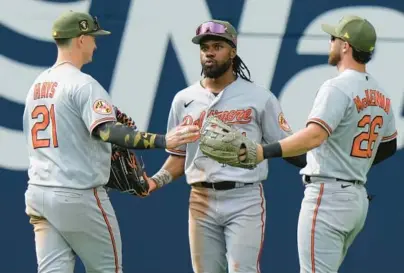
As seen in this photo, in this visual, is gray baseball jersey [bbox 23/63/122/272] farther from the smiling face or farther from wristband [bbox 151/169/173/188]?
the smiling face

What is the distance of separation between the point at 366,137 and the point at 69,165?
1.62 meters

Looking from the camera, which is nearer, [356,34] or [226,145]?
[226,145]

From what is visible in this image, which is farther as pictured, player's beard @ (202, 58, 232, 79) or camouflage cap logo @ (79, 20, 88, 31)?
player's beard @ (202, 58, 232, 79)

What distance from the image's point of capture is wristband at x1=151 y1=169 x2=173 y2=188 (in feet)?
23.5

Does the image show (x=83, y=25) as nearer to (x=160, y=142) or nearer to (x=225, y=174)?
(x=160, y=142)

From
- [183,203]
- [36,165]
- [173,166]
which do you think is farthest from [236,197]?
[183,203]

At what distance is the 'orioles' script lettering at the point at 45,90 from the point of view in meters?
6.54

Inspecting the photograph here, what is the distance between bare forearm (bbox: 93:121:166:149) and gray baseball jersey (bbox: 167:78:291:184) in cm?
68

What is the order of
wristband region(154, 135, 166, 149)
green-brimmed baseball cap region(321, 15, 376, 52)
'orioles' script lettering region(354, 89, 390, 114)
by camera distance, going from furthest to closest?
green-brimmed baseball cap region(321, 15, 376, 52) < 'orioles' script lettering region(354, 89, 390, 114) < wristband region(154, 135, 166, 149)

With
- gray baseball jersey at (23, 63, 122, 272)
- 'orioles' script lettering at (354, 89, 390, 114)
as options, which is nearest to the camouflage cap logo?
gray baseball jersey at (23, 63, 122, 272)

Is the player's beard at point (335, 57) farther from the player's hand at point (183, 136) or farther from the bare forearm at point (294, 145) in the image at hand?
the player's hand at point (183, 136)

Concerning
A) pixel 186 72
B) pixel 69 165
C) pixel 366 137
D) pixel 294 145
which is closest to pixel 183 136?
pixel 294 145

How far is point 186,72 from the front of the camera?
8.70 metres

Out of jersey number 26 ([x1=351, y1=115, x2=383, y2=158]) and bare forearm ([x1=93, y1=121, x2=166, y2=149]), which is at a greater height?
jersey number 26 ([x1=351, y1=115, x2=383, y2=158])
